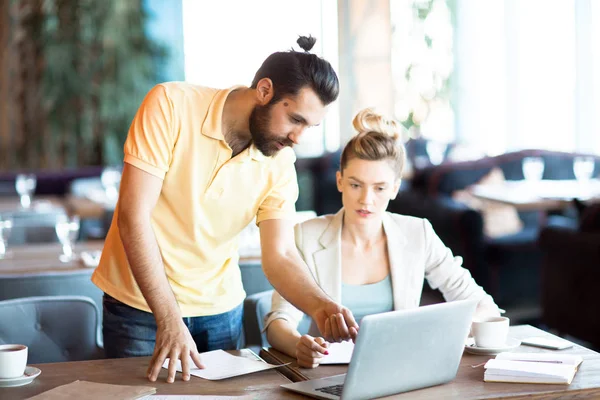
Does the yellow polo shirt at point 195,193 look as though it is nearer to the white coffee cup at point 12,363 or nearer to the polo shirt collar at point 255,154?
the polo shirt collar at point 255,154

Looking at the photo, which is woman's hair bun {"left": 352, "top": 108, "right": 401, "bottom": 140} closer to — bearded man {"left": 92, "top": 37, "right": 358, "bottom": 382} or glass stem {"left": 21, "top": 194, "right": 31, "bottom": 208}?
bearded man {"left": 92, "top": 37, "right": 358, "bottom": 382}

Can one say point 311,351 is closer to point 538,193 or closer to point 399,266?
point 399,266

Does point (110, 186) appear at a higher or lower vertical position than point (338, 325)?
lower

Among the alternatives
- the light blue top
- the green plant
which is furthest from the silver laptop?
the green plant

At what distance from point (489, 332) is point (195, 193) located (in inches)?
33.5

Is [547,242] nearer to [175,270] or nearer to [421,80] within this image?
[175,270]

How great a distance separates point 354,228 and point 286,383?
3.03 feet

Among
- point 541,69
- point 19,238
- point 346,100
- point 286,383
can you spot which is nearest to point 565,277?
point 19,238

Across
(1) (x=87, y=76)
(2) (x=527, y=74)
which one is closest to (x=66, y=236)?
(1) (x=87, y=76)

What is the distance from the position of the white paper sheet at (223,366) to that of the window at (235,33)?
331 inches

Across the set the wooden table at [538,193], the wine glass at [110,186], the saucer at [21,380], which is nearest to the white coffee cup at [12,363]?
the saucer at [21,380]

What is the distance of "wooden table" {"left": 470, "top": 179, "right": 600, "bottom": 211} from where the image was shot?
19.1 ft

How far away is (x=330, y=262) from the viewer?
2.76m

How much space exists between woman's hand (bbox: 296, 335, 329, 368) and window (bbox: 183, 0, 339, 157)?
27.7 ft
